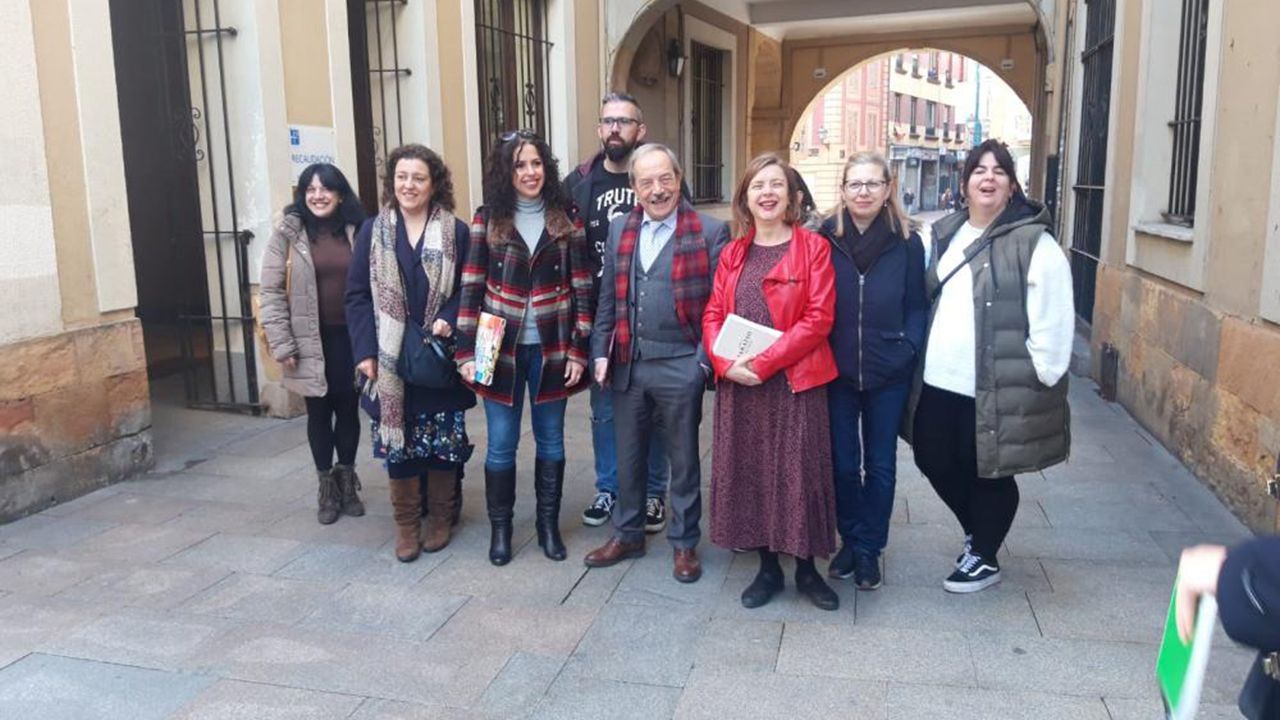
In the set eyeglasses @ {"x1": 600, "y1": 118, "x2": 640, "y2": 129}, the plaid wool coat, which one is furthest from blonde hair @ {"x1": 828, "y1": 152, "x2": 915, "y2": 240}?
eyeglasses @ {"x1": 600, "y1": 118, "x2": 640, "y2": 129}

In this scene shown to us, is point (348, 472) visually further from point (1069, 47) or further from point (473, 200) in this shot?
point (1069, 47)

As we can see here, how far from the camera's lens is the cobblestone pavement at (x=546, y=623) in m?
3.14

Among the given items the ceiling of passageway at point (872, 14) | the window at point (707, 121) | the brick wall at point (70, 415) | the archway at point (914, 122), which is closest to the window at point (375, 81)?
the brick wall at point (70, 415)

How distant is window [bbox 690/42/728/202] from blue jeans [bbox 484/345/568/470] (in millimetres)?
9966

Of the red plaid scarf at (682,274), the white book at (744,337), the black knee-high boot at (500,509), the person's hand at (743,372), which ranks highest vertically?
the red plaid scarf at (682,274)

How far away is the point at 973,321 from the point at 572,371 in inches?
61.0

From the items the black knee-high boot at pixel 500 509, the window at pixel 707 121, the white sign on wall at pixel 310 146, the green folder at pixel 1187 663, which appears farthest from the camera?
the window at pixel 707 121

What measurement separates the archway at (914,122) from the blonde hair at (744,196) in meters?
31.3

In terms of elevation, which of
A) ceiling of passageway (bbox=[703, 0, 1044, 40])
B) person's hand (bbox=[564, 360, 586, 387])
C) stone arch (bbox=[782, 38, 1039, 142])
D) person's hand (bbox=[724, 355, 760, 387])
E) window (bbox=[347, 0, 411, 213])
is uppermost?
ceiling of passageway (bbox=[703, 0, 1044, 40])

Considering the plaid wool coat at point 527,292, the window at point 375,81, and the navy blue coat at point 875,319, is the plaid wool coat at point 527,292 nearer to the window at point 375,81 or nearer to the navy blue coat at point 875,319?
the navy blue coat at point 875,319

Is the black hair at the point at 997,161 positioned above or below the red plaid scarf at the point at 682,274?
above

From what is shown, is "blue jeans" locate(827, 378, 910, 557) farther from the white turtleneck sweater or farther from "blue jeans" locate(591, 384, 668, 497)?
the white turtleneck sweater

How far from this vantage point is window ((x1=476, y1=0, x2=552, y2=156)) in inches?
348

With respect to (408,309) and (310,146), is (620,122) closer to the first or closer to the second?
(408,309)
